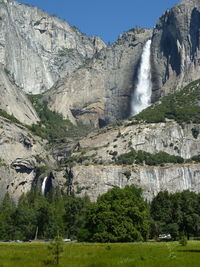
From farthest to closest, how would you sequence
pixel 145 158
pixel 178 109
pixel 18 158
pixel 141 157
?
pixel 178 109 < pixel 18 158 < pixel 145 158 < pixel 141 157

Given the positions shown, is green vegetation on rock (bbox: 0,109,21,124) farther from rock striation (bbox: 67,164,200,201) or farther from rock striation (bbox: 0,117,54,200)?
rock striation (bbox: 67,164,200,201)

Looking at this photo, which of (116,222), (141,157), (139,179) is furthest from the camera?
(141,157)

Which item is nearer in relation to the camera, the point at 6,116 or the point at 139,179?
the point at 139,179

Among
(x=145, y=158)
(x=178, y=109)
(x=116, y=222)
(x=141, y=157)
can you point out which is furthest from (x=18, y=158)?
(x=116, y=222)

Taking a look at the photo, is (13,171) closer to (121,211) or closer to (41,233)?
(41,233)

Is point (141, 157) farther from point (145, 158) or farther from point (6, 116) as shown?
point (6, 116)

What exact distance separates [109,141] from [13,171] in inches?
1393

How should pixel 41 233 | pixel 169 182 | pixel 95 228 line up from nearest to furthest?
1. pixel 95 228
2. pixel 41 233
3. pixel 169 182

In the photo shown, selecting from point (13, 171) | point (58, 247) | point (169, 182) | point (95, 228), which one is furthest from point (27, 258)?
point (13, 171)

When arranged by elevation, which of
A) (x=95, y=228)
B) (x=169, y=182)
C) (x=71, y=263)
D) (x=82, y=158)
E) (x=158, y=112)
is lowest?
(x=71, y=263)

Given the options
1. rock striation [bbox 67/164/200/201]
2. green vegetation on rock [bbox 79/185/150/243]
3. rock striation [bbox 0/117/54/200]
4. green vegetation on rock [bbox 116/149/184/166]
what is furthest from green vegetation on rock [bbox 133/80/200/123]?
green vegetation on rock [bbox 79/185/150/243]

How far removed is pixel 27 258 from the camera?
100 ft

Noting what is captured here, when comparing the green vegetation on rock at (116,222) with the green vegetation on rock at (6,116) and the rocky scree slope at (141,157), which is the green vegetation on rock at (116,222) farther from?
the green vegetation on rock at (6,116)

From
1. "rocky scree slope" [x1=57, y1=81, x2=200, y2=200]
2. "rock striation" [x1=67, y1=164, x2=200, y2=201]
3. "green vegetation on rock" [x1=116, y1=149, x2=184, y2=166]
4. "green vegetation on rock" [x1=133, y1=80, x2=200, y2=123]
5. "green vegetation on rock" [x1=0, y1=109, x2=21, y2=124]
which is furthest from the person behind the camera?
"green vegetation on rock" [x1=0, y1=109, x2=21, y2=124]
